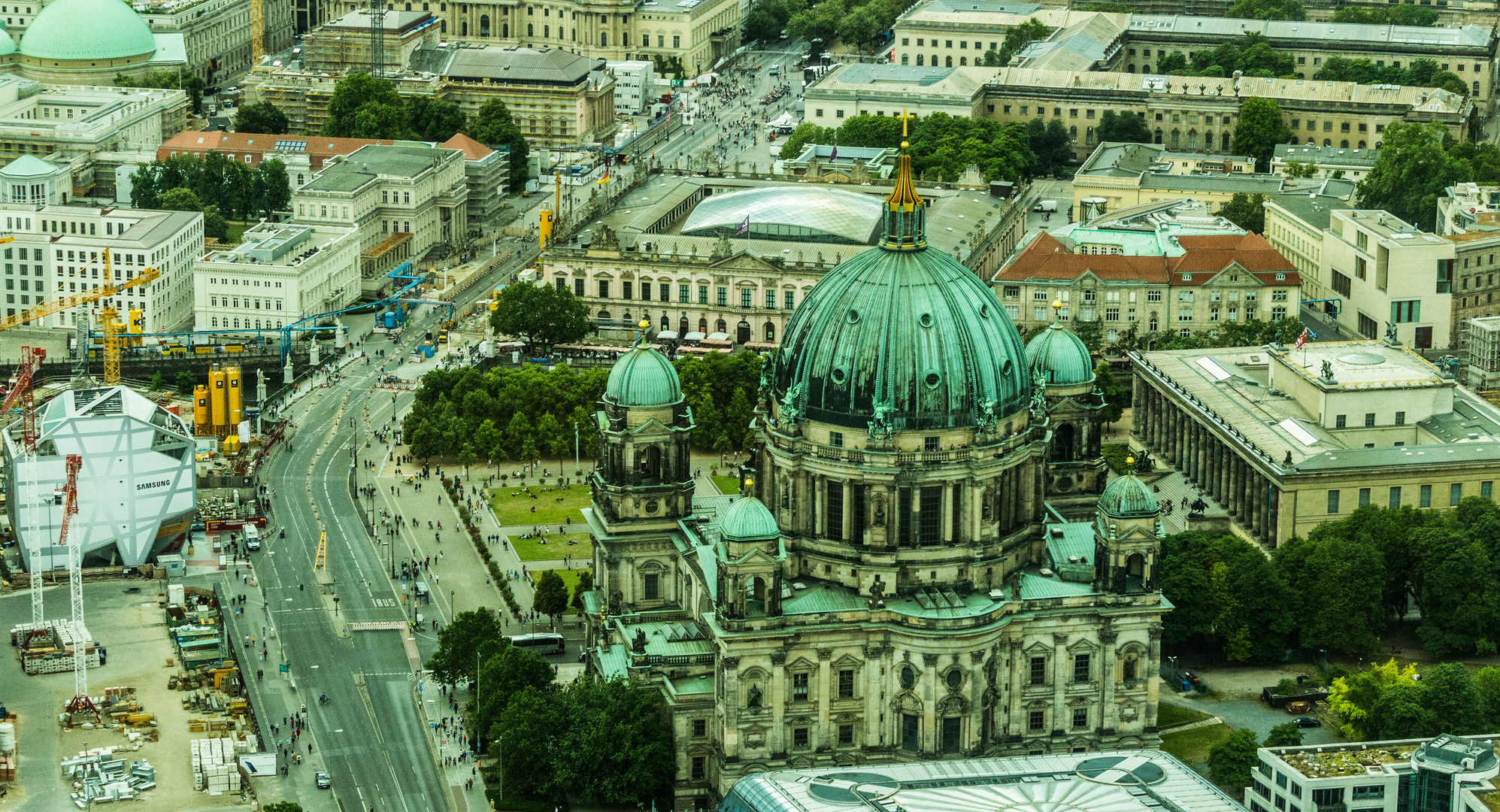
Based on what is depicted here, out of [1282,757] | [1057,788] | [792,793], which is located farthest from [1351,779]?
[792,793]

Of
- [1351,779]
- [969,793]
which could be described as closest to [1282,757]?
[1351,779]

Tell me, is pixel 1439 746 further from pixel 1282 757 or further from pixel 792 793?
pixel 792 793

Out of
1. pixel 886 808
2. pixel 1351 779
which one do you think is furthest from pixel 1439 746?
pixel 886 808

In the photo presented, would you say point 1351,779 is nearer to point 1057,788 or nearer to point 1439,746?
point 1439,746

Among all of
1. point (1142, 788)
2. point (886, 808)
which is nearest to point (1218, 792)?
point (1142, 788)

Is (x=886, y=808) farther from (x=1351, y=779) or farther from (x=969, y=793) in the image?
(x=1351, y=779)

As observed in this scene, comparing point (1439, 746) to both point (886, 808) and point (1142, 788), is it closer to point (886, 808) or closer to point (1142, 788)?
point (1142, 788)
